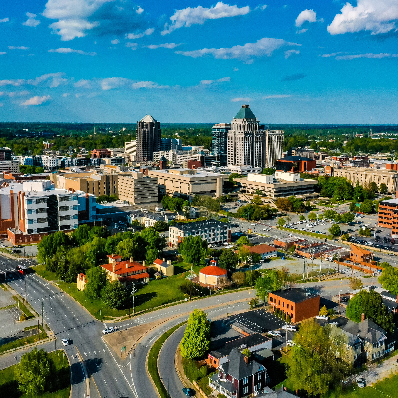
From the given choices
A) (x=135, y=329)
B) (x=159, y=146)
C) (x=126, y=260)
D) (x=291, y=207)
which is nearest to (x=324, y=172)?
(x=291, y=207)

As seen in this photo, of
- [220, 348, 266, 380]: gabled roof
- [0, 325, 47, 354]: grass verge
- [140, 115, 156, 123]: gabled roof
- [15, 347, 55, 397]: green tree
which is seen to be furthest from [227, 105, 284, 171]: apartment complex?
[15, 347, 55, 397]: green tree

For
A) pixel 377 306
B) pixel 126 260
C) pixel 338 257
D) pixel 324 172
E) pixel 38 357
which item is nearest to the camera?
pixel 38 357

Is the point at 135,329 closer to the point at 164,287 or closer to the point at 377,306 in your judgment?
the point at 164,287

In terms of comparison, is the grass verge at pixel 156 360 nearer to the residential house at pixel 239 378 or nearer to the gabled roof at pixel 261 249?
the residential house at pixel 239 378

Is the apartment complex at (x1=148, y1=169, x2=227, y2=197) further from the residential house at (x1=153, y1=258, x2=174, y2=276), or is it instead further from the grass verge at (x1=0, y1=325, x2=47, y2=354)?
the grass verge at (x1=0, y1=325, x2=47, y2=354)

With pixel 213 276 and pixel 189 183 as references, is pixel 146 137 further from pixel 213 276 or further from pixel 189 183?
pixel 213 276

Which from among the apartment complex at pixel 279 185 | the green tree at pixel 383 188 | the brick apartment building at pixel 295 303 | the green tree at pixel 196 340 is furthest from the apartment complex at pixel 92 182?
the green tree at pixel 196 340

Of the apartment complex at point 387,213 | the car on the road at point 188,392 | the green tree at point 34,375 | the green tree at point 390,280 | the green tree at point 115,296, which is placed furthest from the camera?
the apartment complex at point 387,213
